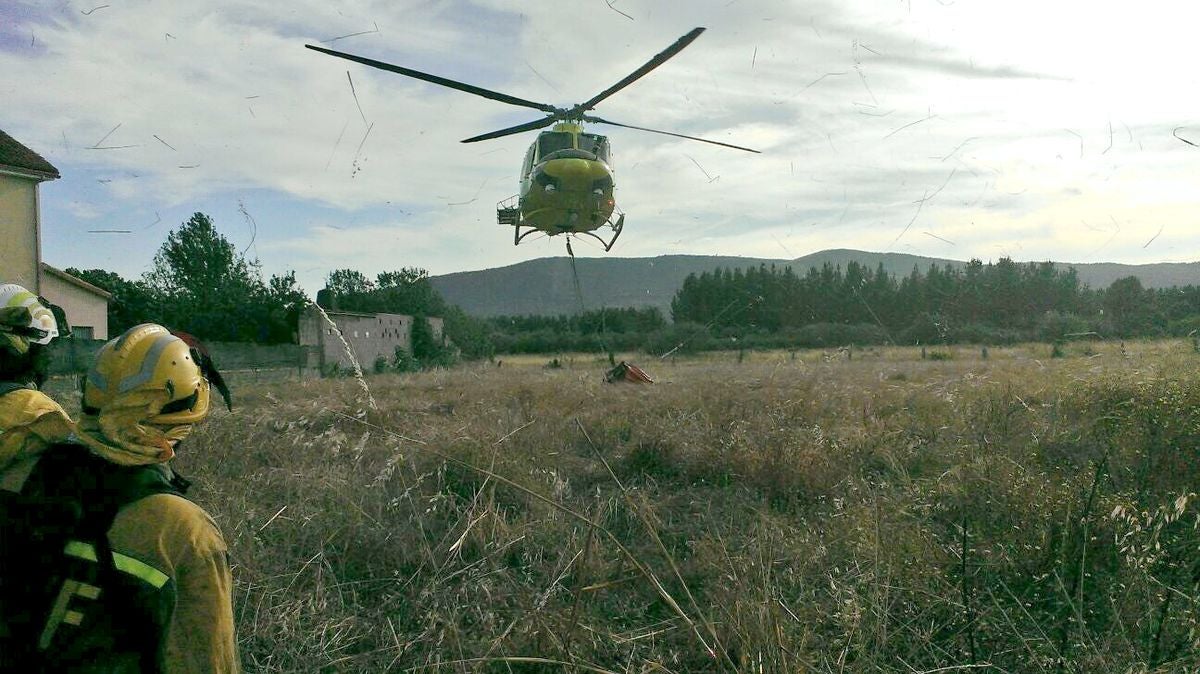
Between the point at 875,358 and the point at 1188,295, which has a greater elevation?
the point at 1188,295

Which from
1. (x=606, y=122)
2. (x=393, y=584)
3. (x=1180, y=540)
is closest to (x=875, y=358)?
(x=606, y=122)

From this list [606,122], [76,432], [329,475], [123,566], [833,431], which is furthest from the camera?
[606,122]

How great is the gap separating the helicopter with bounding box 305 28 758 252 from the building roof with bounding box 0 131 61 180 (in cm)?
1125

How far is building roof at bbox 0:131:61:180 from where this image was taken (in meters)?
15.7

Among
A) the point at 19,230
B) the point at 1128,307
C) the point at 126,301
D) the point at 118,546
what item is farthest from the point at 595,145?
the point at 126,301

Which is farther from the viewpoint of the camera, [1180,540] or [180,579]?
[1180,540]

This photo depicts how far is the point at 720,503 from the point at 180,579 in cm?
467

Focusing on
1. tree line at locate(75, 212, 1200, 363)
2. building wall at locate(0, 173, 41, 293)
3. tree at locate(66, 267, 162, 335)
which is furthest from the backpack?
tree at locate(66, 267, 162, 335)

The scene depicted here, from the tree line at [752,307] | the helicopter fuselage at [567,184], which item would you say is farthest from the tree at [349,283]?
the helicopter fuselage at [567,184]

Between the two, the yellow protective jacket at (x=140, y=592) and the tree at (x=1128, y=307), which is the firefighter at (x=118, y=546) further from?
the tree at (x=1128, y=307)

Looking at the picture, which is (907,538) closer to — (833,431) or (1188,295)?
(833,431)

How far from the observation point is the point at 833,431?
290 inches

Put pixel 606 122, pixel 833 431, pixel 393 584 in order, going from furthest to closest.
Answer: pixel 606 122 → pixel 833 431 → pixel 393 584

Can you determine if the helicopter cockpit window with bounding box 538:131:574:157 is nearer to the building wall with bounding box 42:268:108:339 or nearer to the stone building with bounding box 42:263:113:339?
the stone building with bounding box 42:263:113:339
